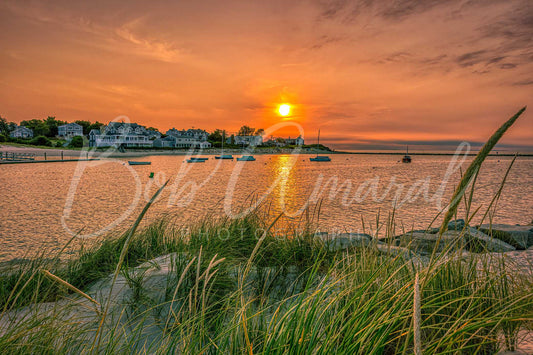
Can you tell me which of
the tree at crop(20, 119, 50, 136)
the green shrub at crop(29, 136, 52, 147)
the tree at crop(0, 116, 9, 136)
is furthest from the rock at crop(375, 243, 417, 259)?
the tree at crop(20, 119, 50, 136)

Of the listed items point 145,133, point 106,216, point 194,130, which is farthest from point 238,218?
point 194,130

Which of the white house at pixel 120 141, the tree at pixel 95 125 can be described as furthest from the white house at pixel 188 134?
the tree at pixel 95 125

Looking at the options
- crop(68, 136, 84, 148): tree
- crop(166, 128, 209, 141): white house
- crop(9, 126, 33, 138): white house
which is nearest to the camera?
crop(68, 136, 84, 148): tree

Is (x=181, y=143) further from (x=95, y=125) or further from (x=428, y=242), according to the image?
(x=428, y=242)

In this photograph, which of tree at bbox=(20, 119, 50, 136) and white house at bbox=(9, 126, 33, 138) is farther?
tree at bbox=(20, 119, 50, 136)

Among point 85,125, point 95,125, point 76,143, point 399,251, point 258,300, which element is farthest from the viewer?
point 85,125

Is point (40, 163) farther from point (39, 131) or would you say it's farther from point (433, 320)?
point (39, 131)

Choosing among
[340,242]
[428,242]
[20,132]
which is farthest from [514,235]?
[20,132]

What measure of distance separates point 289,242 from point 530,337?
3879 mm

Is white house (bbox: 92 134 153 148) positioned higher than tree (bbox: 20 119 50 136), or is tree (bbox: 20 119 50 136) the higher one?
tree (bbox: 20 119 50 136)

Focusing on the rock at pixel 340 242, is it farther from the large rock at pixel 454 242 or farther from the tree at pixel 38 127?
the tree at pixel 38 127

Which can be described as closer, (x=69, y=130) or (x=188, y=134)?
(x=69, y=130)

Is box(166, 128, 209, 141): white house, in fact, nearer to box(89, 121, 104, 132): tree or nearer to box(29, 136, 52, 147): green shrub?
box(89, 121, 104, 132): tree

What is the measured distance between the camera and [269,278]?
4691 mm
